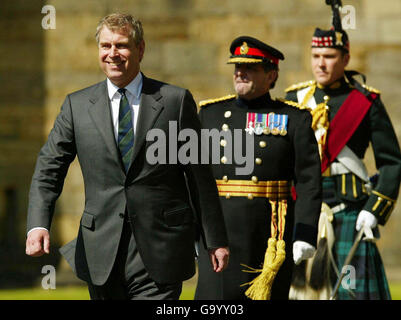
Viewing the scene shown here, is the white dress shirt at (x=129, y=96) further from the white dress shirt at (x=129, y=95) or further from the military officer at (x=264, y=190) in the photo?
the military officer at (x=264, y=190)

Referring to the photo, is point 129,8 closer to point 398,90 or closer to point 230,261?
point 398,90

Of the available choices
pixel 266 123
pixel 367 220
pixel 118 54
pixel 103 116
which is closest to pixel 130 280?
pixel 103 116

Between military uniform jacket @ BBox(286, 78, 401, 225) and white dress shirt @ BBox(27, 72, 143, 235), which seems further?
military uniform jacket @ BBox(286, 78, 401, 225)

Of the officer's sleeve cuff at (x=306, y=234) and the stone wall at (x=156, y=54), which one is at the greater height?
the stone wall at (x=156, y=54)

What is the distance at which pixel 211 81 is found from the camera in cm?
1233

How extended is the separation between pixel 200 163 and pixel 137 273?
671mm

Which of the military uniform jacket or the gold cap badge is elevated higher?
the gold cap badge

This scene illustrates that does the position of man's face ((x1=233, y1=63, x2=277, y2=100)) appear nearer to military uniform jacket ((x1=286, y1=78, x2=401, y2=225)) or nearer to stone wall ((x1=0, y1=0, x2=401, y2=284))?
military uniform jacket ((x1=286, y1=78, x2=401, y2=225))

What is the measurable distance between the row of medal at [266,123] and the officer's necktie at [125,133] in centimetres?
159

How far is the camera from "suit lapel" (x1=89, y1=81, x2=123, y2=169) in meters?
5.99

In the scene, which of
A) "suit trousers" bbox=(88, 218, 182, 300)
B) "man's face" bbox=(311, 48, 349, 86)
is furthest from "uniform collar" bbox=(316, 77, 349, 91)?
"suit trousers" bbox=(88, 218, 182, 300)

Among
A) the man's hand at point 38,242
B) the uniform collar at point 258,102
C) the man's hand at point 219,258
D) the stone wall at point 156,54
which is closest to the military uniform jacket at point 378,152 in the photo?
the uniform collar at point 258,102

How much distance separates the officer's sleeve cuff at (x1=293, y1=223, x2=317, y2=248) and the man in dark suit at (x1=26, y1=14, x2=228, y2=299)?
115 centimetres

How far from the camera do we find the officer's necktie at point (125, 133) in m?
6.03
